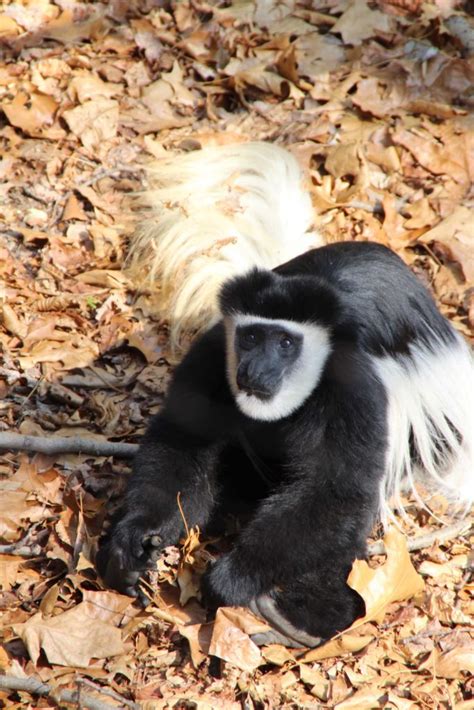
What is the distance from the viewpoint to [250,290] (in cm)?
356

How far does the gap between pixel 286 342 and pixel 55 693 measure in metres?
1.56

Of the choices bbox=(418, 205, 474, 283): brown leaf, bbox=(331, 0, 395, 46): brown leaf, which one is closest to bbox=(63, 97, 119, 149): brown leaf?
bbox=(331, 0, 395, 46): brown leaf

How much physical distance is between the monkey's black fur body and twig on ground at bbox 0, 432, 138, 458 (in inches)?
14.2

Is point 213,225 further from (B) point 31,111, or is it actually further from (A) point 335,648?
(A) point 335,648

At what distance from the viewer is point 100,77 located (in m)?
6.21

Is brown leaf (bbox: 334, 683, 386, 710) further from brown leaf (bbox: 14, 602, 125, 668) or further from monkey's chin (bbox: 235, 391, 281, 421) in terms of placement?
monkey's chin (bbox: 235, 391, 281, 421)

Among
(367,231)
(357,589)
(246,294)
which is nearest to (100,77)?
(367,231)

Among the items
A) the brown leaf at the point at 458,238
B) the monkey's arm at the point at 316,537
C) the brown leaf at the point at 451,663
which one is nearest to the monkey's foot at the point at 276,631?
Answer: the monkey's arm at the point at 316,537

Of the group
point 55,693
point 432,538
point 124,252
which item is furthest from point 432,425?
point 124,252

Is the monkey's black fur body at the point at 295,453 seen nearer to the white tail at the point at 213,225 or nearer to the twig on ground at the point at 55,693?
the twig on ground at the point at 55,693

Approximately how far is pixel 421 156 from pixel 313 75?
111cm

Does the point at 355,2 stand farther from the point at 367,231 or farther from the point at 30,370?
the point at 30,370

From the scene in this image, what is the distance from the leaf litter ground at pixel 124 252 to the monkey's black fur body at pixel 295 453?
134 millimetres

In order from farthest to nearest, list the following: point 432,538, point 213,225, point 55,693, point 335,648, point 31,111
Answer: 1. point 31,111
2. point 213,225
3. point 432,538
4. point 335,648
5. point 55,693
